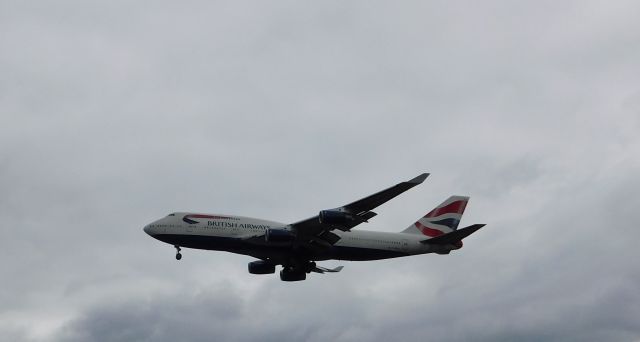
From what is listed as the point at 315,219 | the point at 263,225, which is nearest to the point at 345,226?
the point at 315,219

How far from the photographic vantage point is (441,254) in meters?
69.9

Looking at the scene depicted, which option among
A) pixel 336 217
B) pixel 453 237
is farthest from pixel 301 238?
pixel 453 237

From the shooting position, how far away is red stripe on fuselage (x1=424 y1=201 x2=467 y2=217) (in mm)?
74750

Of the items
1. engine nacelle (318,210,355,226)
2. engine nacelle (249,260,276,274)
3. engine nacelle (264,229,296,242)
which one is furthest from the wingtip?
engine nacelle (249,260,276,274)

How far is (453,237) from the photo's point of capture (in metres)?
67.0

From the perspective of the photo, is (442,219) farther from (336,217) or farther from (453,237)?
(336,217)

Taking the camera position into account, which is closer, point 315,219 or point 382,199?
point 382,199

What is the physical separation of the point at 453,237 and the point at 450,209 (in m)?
8.67

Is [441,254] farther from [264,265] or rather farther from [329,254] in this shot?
[264,265]

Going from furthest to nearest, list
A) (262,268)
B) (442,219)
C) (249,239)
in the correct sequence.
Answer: (442,219), (262,268), (249,239)

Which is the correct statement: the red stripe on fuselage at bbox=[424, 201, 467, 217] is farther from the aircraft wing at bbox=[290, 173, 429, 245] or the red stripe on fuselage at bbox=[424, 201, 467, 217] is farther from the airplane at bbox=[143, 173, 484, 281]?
the aircraft wing at bbox=[290, 173, 429, 245]

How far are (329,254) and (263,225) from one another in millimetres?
5370

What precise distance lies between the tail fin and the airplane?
81cm

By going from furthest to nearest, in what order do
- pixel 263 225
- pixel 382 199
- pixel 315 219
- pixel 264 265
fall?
pixel 264 265 → pixel 263 225 → pixel 315 219 → pixel 382 199
